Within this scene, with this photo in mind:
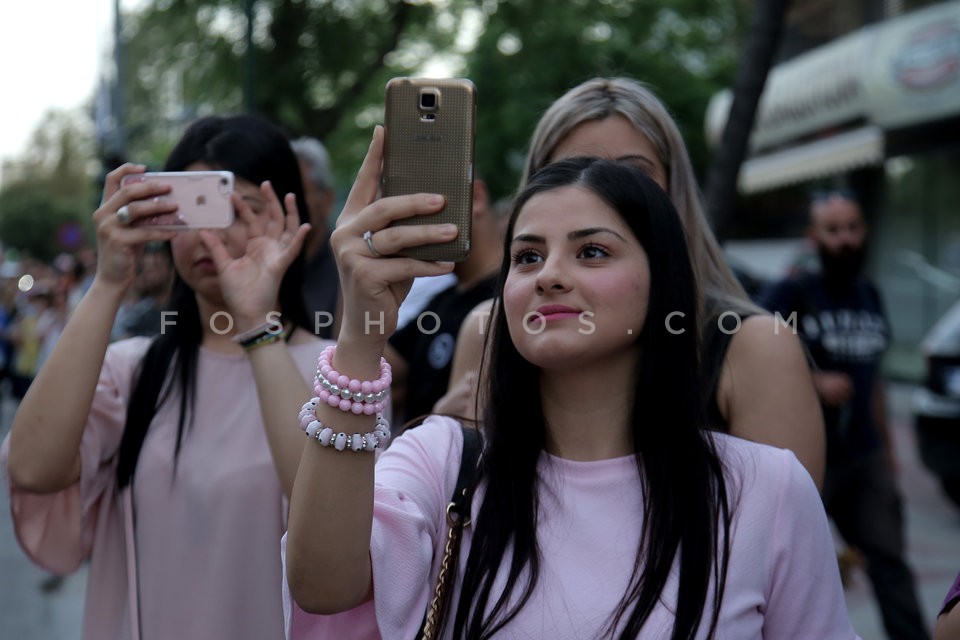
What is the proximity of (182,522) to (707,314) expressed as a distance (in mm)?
1276

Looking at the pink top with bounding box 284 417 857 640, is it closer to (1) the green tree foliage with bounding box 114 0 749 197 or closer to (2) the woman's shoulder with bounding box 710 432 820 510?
(2) the woman's shoulder with bounding box 710 432 820 510

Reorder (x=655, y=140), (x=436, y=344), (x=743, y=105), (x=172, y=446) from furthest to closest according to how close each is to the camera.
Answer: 1. (x=743, y=105)
2. (x=436, y=344)
3. (x=655, y=140)
4. (x=172, y=446)

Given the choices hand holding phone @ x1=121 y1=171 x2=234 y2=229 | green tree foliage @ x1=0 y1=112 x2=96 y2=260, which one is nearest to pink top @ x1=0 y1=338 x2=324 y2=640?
hand holding phone @ x1=121 y1=171 x2=234 y2=229

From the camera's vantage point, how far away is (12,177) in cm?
7669

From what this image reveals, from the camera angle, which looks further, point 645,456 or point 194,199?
point 194,199

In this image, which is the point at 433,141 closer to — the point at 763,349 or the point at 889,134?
the point at 763,349

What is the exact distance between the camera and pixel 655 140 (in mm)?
2838

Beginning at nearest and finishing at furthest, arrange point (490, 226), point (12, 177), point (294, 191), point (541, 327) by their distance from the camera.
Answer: point (541, 327)
point (294, 191)
point (490, 226)
point (12, 177)

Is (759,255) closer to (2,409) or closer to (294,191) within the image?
(2,409)

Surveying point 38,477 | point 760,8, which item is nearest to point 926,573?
point 760,8

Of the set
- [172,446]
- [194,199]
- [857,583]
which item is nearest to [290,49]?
[857,583]

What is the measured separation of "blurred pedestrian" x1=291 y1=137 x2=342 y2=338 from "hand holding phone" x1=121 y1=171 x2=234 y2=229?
4.84 ft

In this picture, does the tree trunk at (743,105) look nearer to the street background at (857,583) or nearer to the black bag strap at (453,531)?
the street background at (857,583)

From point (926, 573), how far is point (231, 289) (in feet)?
18.7
